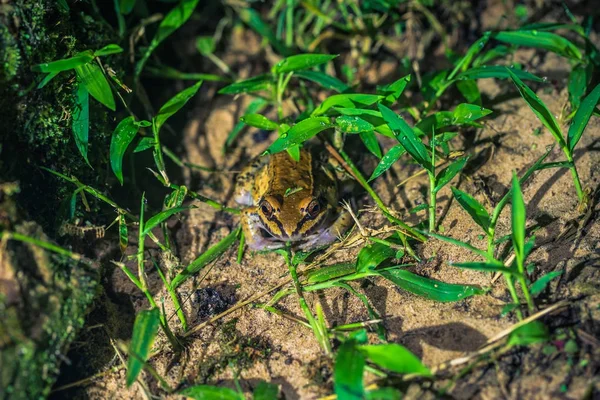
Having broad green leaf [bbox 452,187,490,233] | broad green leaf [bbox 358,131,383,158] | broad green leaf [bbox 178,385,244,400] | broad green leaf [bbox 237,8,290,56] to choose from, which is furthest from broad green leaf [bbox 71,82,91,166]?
broad green leaf [bbox 452,187,490,233]

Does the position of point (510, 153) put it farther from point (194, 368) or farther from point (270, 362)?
point (194, 368)

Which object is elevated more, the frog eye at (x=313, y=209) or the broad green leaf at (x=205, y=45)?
the broad green leaf at (x=205, y=45)

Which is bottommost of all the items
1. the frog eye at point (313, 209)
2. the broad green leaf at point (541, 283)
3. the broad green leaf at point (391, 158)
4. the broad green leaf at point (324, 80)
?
the broad green leaf at point (541, 283)

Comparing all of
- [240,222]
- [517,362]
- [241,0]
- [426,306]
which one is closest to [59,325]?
[240,222]

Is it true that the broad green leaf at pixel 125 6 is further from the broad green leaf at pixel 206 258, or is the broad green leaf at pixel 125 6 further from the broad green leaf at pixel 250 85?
the broad green leaf at pixel 206 258

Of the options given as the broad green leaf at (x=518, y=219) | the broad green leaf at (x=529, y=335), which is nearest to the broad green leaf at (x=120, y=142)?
the broad green leaf at (x=518, y=219)

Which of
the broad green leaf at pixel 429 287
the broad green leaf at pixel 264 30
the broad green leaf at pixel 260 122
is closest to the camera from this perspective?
the broad green leaf at pixel 429 287

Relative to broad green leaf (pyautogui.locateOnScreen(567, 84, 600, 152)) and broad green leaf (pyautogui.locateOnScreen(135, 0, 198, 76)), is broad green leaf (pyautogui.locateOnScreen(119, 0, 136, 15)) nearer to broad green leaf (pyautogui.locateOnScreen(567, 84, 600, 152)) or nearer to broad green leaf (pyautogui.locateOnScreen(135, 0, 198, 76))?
broad green leaf (pyautogui.locateOnScreen(135, 0, 198, 76))

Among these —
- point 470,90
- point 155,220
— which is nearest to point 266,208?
point 155,220
